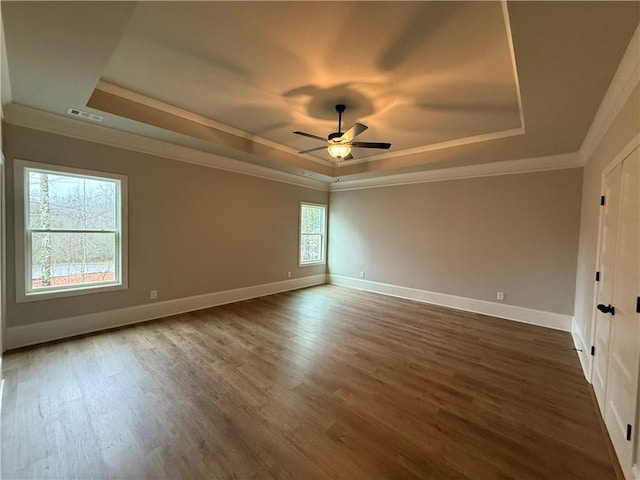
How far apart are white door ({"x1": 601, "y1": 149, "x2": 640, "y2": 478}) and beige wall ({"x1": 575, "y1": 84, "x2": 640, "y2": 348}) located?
0.31 metres

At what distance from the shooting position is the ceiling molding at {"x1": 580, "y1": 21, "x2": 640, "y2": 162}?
1.70m

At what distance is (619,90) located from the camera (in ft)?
6.73

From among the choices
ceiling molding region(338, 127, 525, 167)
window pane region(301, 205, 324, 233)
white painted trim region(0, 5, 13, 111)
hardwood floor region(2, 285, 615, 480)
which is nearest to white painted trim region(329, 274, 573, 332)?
hardwood floor region(2, 285, 615, 480)

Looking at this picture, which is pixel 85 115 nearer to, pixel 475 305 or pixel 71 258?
pixel 71 258

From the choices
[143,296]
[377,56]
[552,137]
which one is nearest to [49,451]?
[143,296]

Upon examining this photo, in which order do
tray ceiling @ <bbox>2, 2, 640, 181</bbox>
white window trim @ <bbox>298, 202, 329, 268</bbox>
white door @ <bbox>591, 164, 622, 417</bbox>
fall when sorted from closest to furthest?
tray ceiling @ <bbox>2, 2, 640, 181</bbox> → white door @ <bbox>591, 164, 622, 417</bbox> → white window trim @ <bbox>298, 202, 329, 268</bbox>

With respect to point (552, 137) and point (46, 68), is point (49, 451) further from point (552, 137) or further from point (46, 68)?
point (552, 137)

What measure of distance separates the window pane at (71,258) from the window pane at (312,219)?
152 inches

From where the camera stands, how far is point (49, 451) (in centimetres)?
168

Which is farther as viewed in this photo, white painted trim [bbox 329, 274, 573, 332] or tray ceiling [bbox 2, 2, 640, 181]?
white painted trim [bbox 329, 274, 573, 332]

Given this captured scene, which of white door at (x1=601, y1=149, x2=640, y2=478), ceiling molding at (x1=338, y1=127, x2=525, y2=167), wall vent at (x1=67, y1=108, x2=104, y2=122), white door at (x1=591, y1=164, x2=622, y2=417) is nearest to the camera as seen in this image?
white door at (x1=601, y1=149, x2=640, y2=478)

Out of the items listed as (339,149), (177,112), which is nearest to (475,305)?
(339,149)

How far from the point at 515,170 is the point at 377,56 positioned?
351cm

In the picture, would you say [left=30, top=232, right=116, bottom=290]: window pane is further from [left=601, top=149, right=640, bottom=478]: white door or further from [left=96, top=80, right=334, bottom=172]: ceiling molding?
[left=601, top=149, right=640, bottom=478]: white door
